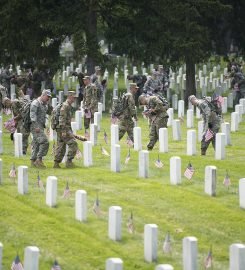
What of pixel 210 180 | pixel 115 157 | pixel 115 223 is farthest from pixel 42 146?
pixel 115 223

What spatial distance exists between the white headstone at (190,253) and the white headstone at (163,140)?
432 inches

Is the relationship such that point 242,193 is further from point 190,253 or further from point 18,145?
point 18,145

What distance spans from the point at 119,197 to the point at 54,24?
20.2m

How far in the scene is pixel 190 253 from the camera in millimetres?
16641

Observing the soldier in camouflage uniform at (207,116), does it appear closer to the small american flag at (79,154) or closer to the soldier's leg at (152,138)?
the soldier's leg at (152,138)

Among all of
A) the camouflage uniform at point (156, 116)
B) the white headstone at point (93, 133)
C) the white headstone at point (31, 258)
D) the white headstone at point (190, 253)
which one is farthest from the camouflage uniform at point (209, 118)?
the white headstone at point (31, 258)

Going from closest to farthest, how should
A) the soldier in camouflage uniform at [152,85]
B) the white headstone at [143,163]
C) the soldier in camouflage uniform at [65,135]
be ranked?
the white headstone at [143,163]
the soldier in camouflage uniform at [65,135]
the soldier in camouflage uniform at [152,85]

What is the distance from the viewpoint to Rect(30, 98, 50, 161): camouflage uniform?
25.6 meters

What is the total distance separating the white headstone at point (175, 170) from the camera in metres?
23.2

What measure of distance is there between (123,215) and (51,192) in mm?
1387

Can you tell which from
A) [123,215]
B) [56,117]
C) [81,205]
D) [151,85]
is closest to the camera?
[81,205]

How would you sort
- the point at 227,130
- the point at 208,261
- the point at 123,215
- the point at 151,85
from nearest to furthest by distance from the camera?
the point at 208,261
the point at 123,215
the point at 227,130
the point at 151,85

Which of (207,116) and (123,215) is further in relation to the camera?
(207,116)

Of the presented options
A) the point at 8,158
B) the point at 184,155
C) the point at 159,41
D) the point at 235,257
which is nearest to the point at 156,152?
the point at 184,155
